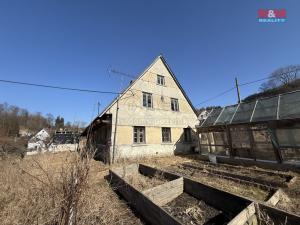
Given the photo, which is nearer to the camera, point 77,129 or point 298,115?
point 77,129

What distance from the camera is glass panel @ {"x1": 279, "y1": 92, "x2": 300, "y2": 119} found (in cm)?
895

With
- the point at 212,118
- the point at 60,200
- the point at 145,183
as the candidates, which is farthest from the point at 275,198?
the point at 212,118

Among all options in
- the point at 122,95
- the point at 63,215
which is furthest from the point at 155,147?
the point at 63,215

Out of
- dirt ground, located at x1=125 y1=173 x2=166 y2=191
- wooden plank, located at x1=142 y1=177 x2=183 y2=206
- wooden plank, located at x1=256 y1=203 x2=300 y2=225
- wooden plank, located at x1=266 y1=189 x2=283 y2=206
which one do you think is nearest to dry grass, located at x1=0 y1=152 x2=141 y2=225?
wooden plank, located at x1=142 y1=177 x2=183 y2=206

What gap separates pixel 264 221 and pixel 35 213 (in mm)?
5303

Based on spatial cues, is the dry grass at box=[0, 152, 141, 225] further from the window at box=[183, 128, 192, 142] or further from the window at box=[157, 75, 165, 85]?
the window at box=[157, 75, 165, 85]

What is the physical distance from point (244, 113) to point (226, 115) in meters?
1.50

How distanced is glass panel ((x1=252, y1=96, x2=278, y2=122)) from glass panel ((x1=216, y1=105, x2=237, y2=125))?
1849 mm

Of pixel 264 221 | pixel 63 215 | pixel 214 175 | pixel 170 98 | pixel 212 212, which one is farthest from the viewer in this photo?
pixel 170 98

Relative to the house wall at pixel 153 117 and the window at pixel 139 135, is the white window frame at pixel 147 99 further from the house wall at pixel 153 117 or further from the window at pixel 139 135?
the window at pixel 139 135

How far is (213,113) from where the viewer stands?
1460cm

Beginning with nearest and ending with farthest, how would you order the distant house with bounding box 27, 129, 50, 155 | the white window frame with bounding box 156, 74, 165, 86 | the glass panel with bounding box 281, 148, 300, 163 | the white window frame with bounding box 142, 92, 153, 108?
the distant house with bounding box 27, 129, 50, 155
the glass panel with bounding box 281, 148, 300, 163
the white window frame with bounding box 142, 92, 153, 108
the white window frame with bounding box 156, 74, 165, 86

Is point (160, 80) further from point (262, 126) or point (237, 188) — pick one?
point (237, 188)

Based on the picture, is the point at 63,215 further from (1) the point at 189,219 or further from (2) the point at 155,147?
(2) the point at 155,147
